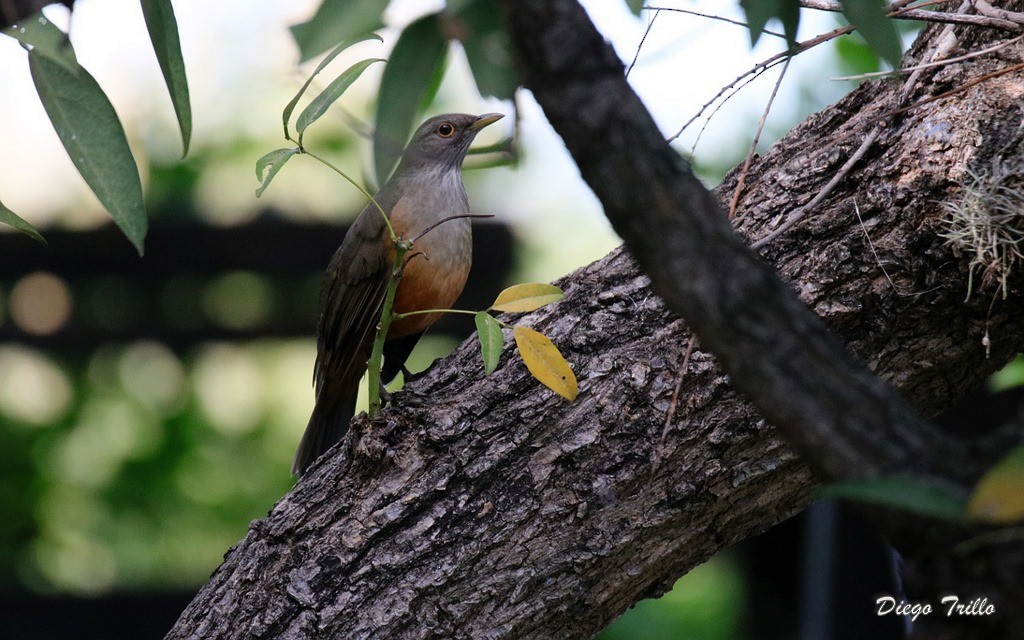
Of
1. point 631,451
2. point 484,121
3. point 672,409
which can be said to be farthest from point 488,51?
point 484,121

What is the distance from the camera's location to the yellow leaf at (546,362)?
6.23 ft

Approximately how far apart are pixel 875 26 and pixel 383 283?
208 cm

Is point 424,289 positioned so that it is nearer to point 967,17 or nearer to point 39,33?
point 967,17

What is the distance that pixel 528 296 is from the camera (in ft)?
6.39

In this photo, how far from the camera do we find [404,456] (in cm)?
227

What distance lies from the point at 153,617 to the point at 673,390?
15.9ft

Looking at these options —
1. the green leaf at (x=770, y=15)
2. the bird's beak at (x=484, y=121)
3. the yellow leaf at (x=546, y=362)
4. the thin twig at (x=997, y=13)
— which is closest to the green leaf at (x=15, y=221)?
the yellow leaf at (x=546, y=362)

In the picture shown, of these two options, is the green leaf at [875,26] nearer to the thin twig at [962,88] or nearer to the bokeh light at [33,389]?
the thin twig at [962,88]

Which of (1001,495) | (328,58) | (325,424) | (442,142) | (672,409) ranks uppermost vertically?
(442,142)

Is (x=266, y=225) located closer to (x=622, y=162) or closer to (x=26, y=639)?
(x=26, y=639)

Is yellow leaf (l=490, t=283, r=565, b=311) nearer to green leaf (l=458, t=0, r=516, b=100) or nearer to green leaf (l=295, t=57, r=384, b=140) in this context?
green leaf (l=295, t=57, r=384, b=140)

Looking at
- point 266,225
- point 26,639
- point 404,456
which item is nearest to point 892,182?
point 404,456

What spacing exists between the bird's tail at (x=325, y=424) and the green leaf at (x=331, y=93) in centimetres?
169

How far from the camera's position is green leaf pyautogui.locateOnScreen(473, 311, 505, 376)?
6.14 feet
